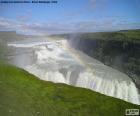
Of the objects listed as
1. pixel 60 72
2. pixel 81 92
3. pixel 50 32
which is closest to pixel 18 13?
pixel 50 32

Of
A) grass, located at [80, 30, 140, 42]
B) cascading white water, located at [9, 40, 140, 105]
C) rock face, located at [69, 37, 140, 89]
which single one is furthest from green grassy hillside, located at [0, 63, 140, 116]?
grass, located at [80, 30, 140, 42]

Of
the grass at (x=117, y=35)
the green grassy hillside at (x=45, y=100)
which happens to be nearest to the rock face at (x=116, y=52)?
the grass at (x=117, y=35)

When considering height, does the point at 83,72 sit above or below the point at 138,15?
below

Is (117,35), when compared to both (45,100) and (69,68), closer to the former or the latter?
(69,68)

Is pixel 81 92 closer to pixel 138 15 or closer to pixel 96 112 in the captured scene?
pixel 96 112

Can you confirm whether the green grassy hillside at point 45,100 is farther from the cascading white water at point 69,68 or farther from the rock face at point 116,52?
the rock face at point 116,52
